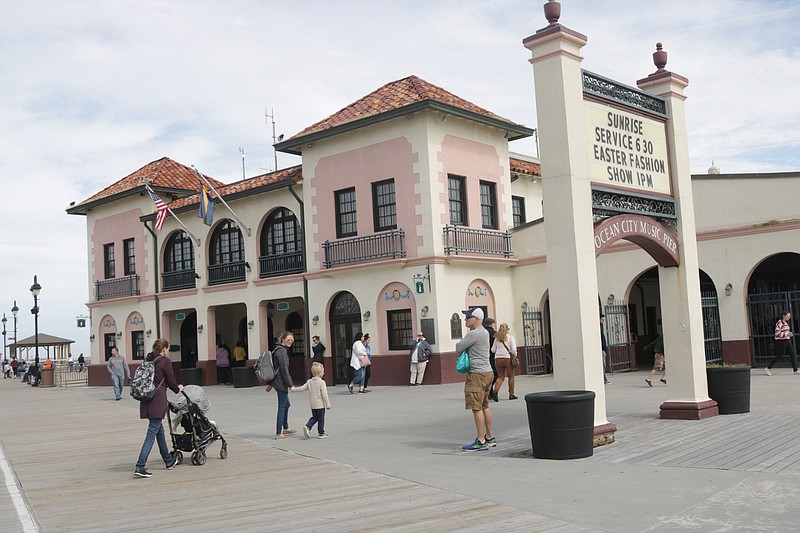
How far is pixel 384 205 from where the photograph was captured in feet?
82.1

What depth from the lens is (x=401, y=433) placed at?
1263 centimetres

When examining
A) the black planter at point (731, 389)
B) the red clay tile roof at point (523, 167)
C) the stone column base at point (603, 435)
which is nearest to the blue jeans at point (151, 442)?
the stone column base at point (603, 435)

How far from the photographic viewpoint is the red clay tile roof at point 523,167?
29.0m

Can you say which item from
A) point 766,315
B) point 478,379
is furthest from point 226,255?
point 478,379

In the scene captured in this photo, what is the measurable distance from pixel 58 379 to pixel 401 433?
109 feet

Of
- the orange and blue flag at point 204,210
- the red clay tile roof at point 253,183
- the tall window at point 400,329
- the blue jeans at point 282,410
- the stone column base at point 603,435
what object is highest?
the red clay tile roof at point 253,183

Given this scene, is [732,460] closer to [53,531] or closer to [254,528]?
[254,528]

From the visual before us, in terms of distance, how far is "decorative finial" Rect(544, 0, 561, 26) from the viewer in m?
10.6

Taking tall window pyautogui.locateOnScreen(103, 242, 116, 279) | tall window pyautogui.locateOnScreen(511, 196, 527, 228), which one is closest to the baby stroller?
tall window pyautogui.locateOnScreen(511, 196, 527, 228)

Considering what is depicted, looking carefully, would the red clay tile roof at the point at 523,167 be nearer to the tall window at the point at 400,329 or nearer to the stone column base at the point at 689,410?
the tall window at the point at 400,329

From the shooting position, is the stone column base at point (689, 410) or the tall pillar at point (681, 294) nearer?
the stone column base at point (689, 410)

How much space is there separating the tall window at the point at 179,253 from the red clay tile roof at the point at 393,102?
867 centimetres

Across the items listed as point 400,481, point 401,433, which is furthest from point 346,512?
point 401,433

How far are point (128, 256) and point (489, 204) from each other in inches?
695
